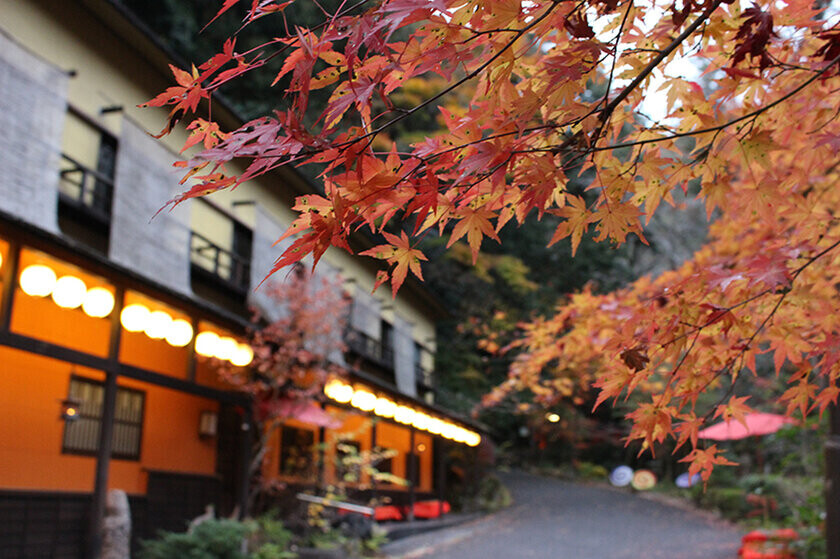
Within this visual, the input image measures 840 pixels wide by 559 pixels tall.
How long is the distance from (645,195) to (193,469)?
40.0 ft

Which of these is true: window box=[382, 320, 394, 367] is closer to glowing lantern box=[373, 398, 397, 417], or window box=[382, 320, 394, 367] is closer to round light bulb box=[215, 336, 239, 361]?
glowing lantern box=[373, 398, 397, 417]

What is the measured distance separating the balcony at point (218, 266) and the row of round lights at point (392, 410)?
2.76m

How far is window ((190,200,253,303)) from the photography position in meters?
13.8

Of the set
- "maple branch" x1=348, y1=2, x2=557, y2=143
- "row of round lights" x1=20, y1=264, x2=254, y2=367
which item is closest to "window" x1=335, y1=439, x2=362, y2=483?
"row of round lights" x1=20, y1=264, x2=254, y2=367

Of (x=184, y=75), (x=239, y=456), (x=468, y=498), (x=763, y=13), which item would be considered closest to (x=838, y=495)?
(x=763, y=13)

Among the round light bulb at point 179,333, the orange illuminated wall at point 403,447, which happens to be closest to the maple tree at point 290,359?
the round light bulb at point 179,333

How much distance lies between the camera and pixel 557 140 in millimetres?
2891

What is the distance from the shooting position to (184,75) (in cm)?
246

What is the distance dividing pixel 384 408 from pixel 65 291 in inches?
390

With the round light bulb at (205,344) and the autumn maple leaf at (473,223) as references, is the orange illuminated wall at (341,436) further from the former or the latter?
the autumn maple leaf at (473,223)

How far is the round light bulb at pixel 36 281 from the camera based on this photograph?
8.61m

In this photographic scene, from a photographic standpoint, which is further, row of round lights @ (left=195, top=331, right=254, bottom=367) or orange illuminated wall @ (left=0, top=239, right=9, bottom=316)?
row of round lights @ (left=195, top=331, right=254, bottom=367)

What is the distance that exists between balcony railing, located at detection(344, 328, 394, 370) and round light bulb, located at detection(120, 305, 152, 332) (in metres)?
7.57

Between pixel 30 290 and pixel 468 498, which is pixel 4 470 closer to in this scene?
pixel 30 290
